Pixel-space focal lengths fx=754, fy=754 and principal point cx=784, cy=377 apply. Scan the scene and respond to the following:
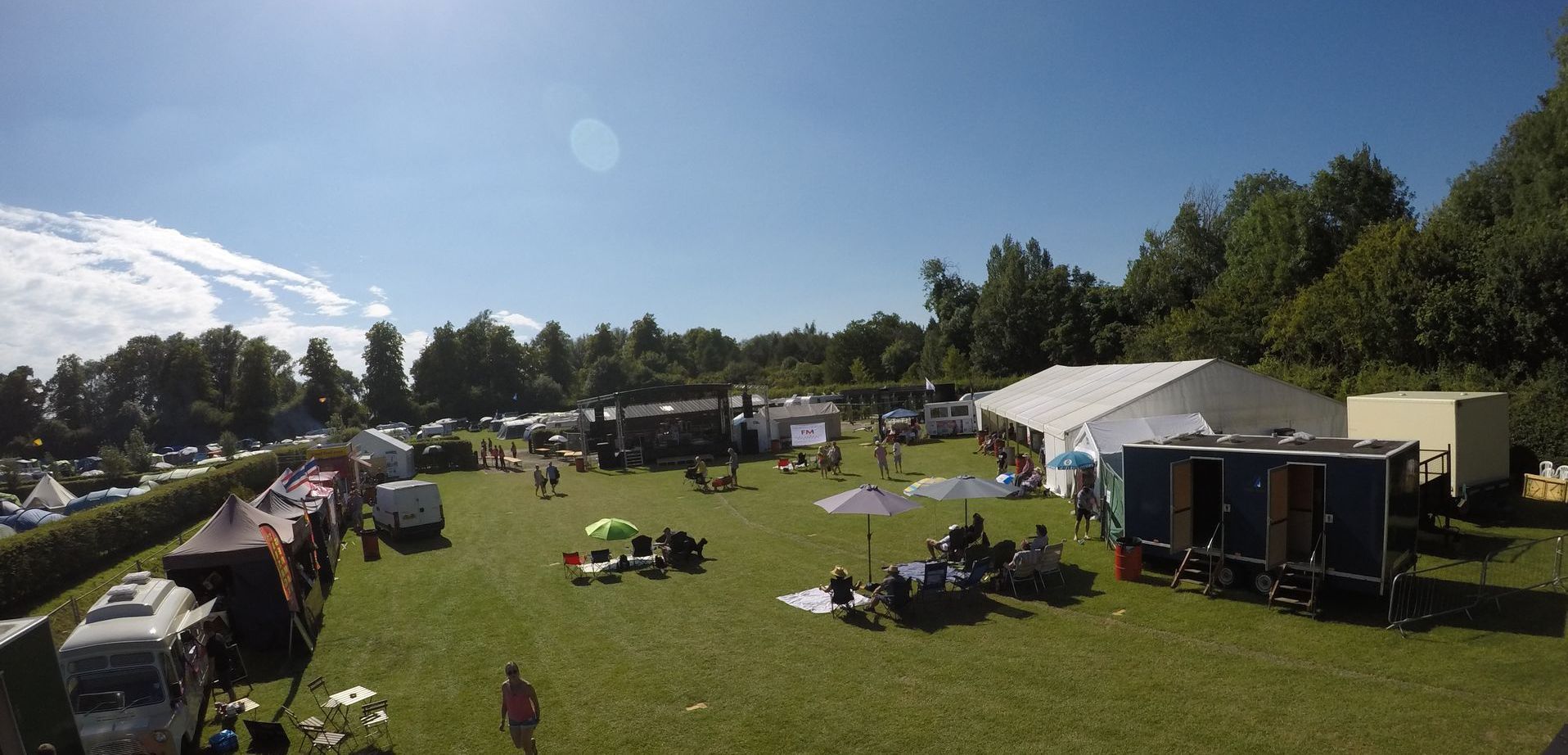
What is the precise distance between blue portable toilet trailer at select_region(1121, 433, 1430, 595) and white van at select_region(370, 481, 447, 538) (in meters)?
17.7

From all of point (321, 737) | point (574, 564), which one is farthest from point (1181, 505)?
point (321, 737)

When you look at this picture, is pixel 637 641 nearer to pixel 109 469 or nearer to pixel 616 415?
pixel 616 415

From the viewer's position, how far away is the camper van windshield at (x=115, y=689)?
27.2ft

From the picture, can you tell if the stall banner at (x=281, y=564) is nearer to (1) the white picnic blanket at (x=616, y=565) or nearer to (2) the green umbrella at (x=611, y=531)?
(2) the green umbrella at (x=611, y=531)

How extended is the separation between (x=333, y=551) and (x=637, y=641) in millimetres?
11763

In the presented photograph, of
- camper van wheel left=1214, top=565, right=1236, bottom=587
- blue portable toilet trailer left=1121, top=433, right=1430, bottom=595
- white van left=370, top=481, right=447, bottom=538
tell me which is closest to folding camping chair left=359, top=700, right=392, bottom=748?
blue portable toilet trailer left=1121, top=433, right=1430, bottom=595

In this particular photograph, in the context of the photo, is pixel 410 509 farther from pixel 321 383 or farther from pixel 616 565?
pixel 321 383

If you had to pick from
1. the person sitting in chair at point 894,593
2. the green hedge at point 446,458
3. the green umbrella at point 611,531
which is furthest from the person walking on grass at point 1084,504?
the green hedge at point 446,458

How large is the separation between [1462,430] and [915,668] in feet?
44.5

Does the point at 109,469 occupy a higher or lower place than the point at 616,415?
lower

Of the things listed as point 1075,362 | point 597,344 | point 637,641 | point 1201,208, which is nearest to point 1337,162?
point 1201,208

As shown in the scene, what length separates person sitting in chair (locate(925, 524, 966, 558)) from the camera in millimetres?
14391

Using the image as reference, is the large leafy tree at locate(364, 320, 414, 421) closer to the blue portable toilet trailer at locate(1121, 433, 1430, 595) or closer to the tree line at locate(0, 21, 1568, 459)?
the tree line at locate(0, 21, 1568, 459)

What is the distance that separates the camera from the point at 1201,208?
5675 centimetres
